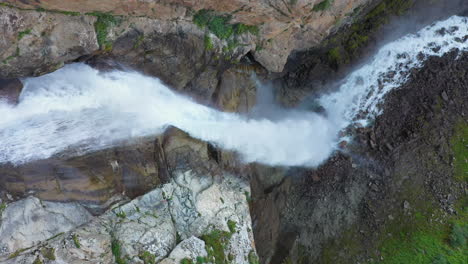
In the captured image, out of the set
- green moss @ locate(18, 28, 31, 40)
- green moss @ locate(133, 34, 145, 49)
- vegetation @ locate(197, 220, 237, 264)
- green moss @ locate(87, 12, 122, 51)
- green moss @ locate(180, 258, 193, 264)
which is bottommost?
green moss @ locate(180, 258, 193, 264)

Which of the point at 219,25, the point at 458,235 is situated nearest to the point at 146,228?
the point at 219,25

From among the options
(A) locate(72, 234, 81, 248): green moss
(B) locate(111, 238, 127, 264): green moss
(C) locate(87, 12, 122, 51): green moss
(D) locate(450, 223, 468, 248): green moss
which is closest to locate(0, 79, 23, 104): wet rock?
(C) locate(87, 12, 122, 51): green moss

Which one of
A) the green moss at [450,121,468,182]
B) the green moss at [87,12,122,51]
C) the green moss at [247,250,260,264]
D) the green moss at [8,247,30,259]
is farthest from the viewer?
the green moss at [450,121,468,182]

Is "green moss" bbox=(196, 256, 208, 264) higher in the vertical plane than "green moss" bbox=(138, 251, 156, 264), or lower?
higher

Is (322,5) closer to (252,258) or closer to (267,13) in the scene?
(267,13)

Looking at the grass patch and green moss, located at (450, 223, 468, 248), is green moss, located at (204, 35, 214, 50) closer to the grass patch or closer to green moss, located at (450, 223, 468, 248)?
the grass patch

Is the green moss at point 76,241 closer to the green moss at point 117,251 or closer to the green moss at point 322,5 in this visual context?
the green moss at point 117,251

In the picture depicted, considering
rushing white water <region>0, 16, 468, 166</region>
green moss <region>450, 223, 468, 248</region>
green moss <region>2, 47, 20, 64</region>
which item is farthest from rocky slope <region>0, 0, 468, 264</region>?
green moss <region>450, 223, 468, 248</region>

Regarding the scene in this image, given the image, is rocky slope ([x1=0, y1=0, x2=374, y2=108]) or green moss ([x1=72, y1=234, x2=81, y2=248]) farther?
green moss ([x1=72, y1=234, x2=81, y2=248])

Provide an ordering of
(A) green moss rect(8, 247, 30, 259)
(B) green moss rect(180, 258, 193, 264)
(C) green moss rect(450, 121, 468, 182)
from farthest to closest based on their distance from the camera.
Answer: (C) green moss rect(450, 121, 468, 182) → (B) green moss rect(180, 258, 193, 264) → (A) green moss rect(8, 247, 30, 259)
